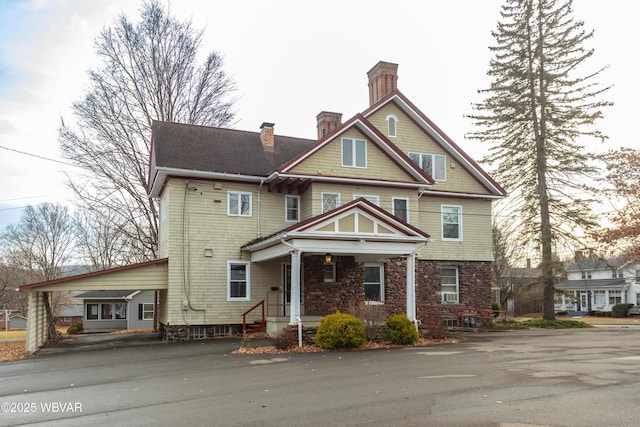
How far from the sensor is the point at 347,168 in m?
21.8

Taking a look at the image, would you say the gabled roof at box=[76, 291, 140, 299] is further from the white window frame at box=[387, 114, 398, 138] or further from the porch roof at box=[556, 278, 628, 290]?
the porch roof at box=[556, 278, 628, 290]

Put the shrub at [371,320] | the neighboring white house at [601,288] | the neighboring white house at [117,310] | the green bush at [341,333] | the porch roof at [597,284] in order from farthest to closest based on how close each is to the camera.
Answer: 1. the porch roof at [597,284]
2. the neighboring white house at [601,288]
3. the neighboring white house at [117,310]
4. the shrub at [371,320]
5. the green bush at [341,333]

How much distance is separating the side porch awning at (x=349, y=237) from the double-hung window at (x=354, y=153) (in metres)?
4.72

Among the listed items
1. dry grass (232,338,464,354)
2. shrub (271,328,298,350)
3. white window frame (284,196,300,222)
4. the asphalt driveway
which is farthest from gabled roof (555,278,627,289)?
shrub (271,328,298,350)

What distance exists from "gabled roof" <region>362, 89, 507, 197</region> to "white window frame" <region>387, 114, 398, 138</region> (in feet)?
1.92

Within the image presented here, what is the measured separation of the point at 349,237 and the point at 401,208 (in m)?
6.47

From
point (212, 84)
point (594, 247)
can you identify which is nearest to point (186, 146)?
point (212, 84)

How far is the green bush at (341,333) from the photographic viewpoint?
52.0ft

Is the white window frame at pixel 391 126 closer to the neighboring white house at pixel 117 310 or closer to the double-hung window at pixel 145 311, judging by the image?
the neighboring white house at pixel 117 310

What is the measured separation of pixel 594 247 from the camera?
28.2 metres

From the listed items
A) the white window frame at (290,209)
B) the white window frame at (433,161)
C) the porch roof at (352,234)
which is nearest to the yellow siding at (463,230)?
the white window frame at (433,161)

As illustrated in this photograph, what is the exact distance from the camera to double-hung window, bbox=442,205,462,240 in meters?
25.1

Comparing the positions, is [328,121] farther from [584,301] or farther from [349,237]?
[584,301]

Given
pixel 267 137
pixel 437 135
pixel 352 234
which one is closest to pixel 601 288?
pixel 437 135
